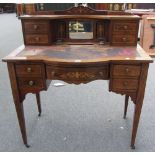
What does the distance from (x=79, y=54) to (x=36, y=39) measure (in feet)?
1.19

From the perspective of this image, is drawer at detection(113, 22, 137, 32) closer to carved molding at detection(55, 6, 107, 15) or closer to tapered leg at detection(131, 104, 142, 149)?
carved molding at detection(55, 6, 107, 15)

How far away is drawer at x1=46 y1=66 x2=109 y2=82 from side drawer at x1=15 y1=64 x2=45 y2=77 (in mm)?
51

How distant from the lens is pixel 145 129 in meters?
1.68

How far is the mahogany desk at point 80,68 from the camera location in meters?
1.17

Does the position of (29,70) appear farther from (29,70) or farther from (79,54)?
(79,54)

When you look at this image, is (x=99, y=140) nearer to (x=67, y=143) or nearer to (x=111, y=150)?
(x=111, y=150)

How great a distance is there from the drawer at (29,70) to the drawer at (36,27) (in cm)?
32

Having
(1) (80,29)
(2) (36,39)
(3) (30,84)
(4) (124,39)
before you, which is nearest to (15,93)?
(3) (30,84)

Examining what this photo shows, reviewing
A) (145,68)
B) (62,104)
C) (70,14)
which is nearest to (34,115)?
(62,104)

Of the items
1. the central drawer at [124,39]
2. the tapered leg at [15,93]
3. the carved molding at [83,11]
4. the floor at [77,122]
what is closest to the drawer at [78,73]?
the tapered leg at [15,93]

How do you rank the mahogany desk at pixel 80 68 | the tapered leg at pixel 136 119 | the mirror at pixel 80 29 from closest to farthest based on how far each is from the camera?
the mahogany desk at pixel 80 68 < the tapered leg at pixel 136 119 < the mirror at pixel 80 29

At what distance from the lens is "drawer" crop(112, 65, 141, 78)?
1.19 meters

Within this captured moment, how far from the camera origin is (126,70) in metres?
1.20

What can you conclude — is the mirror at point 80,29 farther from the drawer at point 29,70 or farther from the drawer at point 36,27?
the drawer at point 29,70
